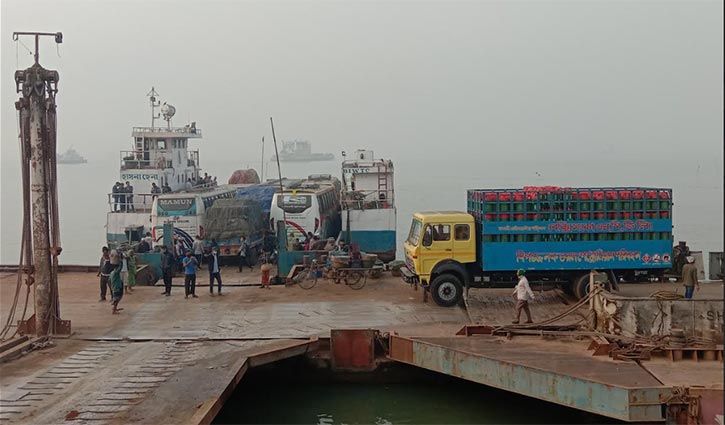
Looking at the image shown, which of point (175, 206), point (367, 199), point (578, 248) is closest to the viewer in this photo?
point (578, 248)

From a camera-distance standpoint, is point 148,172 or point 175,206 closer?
point 175,206

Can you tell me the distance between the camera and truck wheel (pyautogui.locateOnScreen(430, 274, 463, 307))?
53.7 feet

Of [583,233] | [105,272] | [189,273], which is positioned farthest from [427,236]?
[105,272]

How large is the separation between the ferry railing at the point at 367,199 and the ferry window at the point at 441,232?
36.8ft

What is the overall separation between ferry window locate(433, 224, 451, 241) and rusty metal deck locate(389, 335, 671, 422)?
331 cm

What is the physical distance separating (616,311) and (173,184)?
22790 millimetres

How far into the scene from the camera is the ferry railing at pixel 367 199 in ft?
91.9

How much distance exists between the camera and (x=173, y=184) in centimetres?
3197

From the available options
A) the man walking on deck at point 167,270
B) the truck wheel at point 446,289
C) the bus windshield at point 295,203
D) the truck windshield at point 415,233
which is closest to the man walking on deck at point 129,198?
the bus windshield at point 295,203

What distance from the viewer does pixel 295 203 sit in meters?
25.3

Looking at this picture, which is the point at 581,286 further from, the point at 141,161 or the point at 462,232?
the point at 141,161

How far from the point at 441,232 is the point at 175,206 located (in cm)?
1141

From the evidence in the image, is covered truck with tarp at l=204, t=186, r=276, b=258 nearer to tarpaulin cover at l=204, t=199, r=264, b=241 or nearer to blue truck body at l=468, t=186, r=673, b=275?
tarpaulin cover at l=204, t=199, r=264, b=241

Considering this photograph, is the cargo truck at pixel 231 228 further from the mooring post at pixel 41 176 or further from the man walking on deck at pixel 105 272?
the mooring post at pixel 41 176
